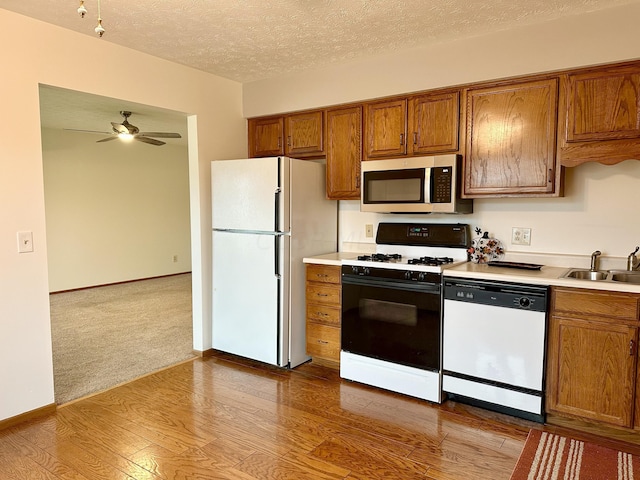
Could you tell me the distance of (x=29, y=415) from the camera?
2.64 metres

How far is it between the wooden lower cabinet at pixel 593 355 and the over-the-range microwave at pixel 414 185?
0.92m

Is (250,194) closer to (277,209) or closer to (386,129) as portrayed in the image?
(277,209)

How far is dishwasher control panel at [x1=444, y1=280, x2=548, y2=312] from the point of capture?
2.47 meters

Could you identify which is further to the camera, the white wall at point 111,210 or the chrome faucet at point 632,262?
the white wall at point 111,210

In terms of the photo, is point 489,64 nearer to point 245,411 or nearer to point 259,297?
point 259,297

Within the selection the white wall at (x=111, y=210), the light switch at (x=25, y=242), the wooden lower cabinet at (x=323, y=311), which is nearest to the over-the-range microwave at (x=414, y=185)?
the wooden lower cabinet at (x=323, y=311)

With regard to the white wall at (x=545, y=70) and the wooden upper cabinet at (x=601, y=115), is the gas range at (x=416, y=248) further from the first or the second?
the wooden upper cabinet at (x=601, y=115)

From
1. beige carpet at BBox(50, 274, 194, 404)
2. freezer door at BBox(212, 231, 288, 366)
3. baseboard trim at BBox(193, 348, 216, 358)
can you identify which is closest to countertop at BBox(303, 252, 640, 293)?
freezer door at BBox(212, 231, 288, 366)

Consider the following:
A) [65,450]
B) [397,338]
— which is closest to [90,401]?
[65,450]

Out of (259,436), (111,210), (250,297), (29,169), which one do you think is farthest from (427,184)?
(111,210)

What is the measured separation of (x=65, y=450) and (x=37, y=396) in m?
0.55

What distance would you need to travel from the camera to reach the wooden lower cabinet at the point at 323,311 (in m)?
3.35

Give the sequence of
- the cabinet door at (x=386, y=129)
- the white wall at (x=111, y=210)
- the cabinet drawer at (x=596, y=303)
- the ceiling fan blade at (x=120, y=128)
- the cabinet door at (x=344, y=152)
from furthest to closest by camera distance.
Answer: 1. the white wall at (x=111, y=210)
2. the ceiling fan blade at (x=120, y=128)
3. the cabinet door at (x=344, y=152)
4. the cabinet door at (x=386, y=129)
5. the cabinet drawer at (x=596, y=303)

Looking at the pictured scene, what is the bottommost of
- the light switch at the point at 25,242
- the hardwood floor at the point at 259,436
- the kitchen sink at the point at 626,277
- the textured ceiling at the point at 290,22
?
the hardwood floor at the point at 259,436
